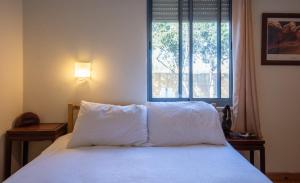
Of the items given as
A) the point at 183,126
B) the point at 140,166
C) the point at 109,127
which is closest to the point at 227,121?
the point at 183,126

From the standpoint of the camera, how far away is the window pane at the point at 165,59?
3025mm

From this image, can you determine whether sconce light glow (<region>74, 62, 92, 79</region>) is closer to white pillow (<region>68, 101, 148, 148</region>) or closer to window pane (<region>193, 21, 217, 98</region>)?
white pillow (<region>68, 101, 148, 148</region>)

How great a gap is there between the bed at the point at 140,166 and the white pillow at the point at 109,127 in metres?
0.08

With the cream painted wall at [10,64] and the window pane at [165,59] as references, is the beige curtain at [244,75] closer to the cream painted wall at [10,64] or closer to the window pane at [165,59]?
the window pane at [165,59]

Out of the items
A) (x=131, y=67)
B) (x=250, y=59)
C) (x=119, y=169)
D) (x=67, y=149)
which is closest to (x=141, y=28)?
(x=131, y=67)

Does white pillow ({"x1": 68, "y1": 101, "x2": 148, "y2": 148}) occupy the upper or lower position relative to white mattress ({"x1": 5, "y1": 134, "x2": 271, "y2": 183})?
upper

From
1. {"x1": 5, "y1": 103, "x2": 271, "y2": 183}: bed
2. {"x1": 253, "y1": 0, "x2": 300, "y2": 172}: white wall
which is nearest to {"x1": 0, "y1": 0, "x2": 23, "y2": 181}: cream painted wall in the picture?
{"x1": 5, "y1": 103, "x2": 271, "y2": 183}: bed

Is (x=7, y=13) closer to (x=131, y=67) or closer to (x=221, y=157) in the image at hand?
(x=131, y=67)

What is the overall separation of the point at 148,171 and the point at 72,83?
5.50 feet

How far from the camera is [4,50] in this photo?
2.57 meters

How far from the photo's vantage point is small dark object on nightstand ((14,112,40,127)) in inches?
110

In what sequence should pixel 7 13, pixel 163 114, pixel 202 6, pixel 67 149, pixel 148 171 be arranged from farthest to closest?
1. pixel 202 6
2. pixel 7 13
3. pixel 163 114
4. pixel 67 149
5. pixel 148 171

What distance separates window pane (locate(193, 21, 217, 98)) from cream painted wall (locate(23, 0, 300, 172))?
0.48 m

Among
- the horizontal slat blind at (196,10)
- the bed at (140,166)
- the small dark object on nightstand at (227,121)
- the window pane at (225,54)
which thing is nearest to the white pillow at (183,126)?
the bed at (140,166)
